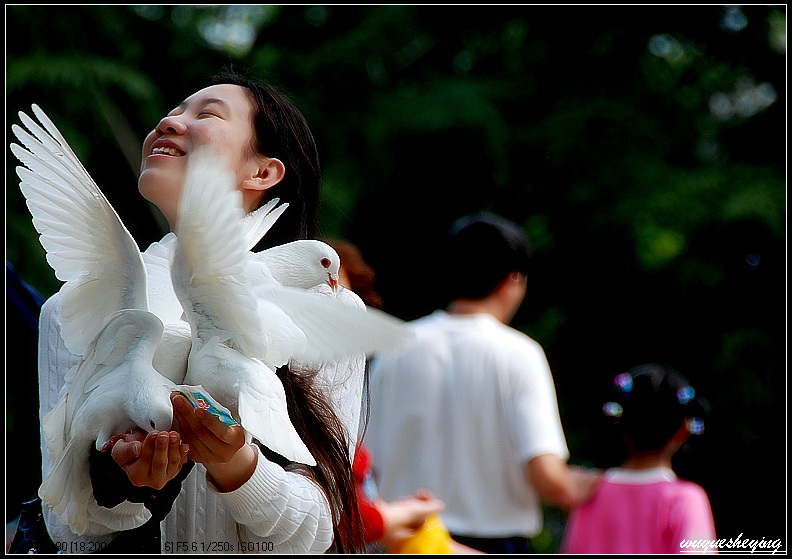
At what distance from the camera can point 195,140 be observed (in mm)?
1428

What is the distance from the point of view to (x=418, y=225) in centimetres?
530

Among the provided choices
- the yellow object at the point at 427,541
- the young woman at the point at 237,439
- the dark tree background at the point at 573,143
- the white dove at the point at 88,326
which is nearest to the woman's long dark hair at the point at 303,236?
the young woman at the point at 237,439

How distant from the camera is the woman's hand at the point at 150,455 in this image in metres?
1.06

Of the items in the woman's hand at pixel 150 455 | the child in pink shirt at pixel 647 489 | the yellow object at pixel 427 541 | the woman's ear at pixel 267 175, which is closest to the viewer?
the woman's hand at pixel 150 455

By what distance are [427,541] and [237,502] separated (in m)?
1.23

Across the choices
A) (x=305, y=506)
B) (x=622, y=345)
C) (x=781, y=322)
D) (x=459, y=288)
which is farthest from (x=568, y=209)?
(x=305, y=506)

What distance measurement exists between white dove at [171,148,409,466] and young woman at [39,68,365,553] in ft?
0.19

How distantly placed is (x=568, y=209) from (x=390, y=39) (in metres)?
1.39

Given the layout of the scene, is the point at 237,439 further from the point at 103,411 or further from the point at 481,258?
the point at 481,258

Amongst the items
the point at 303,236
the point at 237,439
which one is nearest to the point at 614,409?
the point at 303,236

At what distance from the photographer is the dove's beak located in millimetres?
1406

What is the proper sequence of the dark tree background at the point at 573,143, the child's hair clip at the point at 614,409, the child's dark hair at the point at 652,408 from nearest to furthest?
the child's dark hair at the point at 652,408 < the child's hair clip at the point at 614,409 < the dark tree background at the point at 573,143

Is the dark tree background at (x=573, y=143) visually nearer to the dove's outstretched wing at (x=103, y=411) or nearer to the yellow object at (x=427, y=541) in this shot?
the yellow object at (x=427, y=541)

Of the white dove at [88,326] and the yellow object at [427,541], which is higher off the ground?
the white dove at [88,326]
